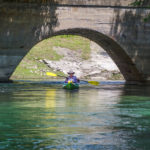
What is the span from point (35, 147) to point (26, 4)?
53.3 feet

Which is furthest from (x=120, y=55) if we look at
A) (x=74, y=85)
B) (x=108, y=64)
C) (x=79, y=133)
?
(x=79, y=133)

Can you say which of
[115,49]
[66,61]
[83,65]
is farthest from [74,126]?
[83,65]

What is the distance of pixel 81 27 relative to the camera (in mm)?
24719

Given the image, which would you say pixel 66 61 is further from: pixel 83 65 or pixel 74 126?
pixel 74 126

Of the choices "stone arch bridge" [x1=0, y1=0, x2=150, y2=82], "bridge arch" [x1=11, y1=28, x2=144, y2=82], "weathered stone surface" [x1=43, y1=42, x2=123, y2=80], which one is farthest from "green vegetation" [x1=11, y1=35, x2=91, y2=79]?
"stone arch bridge" [x1=0, y1=0, x2=150, y2=82]

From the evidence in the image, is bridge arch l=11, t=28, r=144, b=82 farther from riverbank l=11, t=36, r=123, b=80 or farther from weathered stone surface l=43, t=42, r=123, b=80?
riverbank l=11, t=36, r=123, b=80

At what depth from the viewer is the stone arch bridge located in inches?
930

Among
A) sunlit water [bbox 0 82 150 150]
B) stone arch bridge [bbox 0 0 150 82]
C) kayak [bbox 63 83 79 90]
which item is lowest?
sunlit water [bbox 0 82 150 150]

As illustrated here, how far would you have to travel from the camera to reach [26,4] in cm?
2362

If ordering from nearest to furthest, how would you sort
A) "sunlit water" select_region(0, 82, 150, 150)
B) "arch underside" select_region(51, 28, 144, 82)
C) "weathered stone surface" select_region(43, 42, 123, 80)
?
1. "sunlit water" select_region(0, 82, 150, 150)
2. "arch underside" select_region(51, 28, 144, 82)
3. "weathered stone surface" select_region(43, 42, 123, 80)

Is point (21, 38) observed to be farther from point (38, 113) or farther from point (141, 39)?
point (38, 113)

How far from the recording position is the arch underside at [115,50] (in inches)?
1008

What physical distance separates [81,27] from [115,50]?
9.93ft

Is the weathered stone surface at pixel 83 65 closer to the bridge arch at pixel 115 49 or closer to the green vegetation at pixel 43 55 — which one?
the green vegetation at pixel 43 55
